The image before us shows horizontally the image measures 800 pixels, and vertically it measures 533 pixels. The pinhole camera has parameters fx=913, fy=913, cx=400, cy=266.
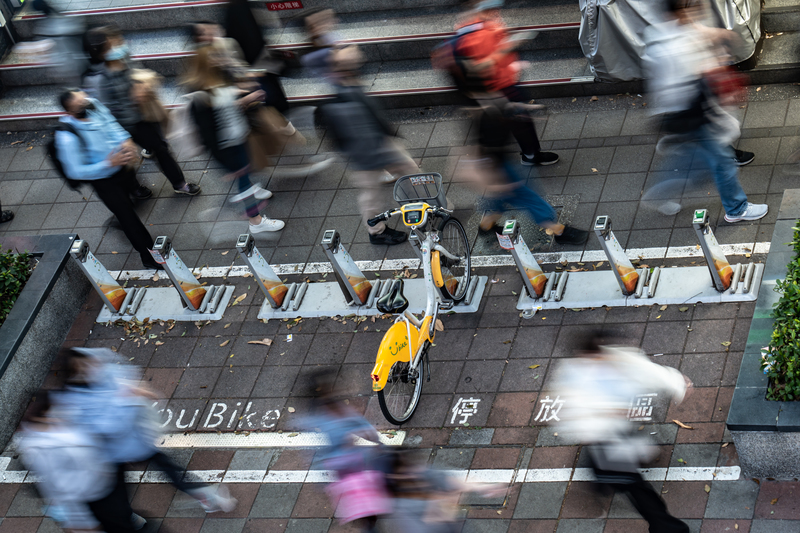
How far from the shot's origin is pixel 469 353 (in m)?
8.18

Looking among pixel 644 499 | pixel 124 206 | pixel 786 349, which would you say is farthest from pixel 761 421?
pixel 124 206

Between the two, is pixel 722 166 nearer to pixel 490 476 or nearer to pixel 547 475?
pixel 547 475

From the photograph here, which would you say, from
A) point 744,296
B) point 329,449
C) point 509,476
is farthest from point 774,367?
point 329,449

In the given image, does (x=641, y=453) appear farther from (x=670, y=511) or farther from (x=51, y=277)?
(x=51, y=277)

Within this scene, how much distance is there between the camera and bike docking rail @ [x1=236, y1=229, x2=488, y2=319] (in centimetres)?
861

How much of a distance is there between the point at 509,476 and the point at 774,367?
2.12 meters

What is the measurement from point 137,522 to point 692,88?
229 inches

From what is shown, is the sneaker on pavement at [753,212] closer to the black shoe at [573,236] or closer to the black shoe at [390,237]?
the black shoe at [573,236]

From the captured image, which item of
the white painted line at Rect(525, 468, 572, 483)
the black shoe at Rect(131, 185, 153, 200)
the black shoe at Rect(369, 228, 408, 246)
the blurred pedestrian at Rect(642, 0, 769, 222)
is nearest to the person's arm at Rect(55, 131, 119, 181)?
the black shoe at Rect(131, 185, 153, 200)

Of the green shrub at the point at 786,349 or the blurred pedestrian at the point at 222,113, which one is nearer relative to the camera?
the green shrub at the point at 786,349

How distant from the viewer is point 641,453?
19.4 ft

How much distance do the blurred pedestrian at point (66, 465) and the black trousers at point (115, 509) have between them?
0.04 meters

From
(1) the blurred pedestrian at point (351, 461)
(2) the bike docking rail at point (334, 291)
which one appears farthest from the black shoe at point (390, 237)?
(1) the blurred pedestrian at point (351, 461)

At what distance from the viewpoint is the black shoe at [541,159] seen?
9836 mm
